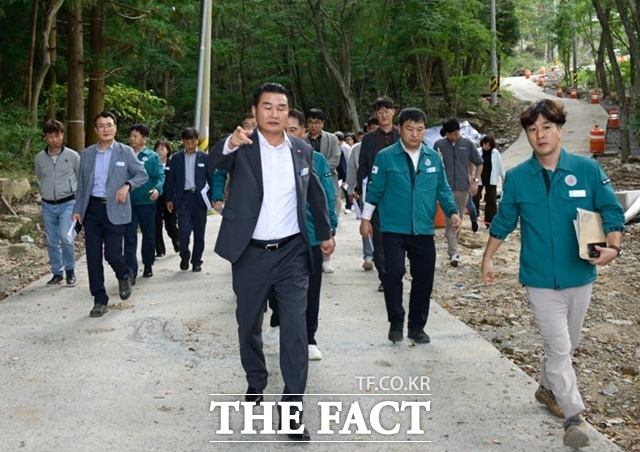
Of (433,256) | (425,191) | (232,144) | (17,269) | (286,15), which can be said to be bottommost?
(17,269)

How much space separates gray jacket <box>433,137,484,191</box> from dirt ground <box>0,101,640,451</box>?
1170mm

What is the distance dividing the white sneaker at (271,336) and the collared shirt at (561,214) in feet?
8.91

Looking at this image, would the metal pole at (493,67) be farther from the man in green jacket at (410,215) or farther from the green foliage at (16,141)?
the man in green jacket at (410,215)

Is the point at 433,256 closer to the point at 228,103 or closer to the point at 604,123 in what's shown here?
the point at 604,123

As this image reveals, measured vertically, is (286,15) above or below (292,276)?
above

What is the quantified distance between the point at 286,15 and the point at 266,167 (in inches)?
1153

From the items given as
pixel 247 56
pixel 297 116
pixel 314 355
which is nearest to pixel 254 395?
pixel 314 355

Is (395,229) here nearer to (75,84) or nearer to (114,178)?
(114,178)

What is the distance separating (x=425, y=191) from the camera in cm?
694

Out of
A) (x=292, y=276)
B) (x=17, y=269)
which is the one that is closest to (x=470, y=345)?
(x=292, y=276)

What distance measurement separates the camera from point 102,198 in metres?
8.11

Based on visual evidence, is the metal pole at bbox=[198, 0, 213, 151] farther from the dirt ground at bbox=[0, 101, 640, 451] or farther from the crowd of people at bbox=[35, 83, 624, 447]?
the crowd of people at bbox=[35, 83, 624, 447]

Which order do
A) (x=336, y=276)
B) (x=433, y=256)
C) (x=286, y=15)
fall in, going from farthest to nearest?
(x=286, y=15), (x=336, y=276), (x=433, y=256)

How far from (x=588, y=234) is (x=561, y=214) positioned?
0.70 feet
